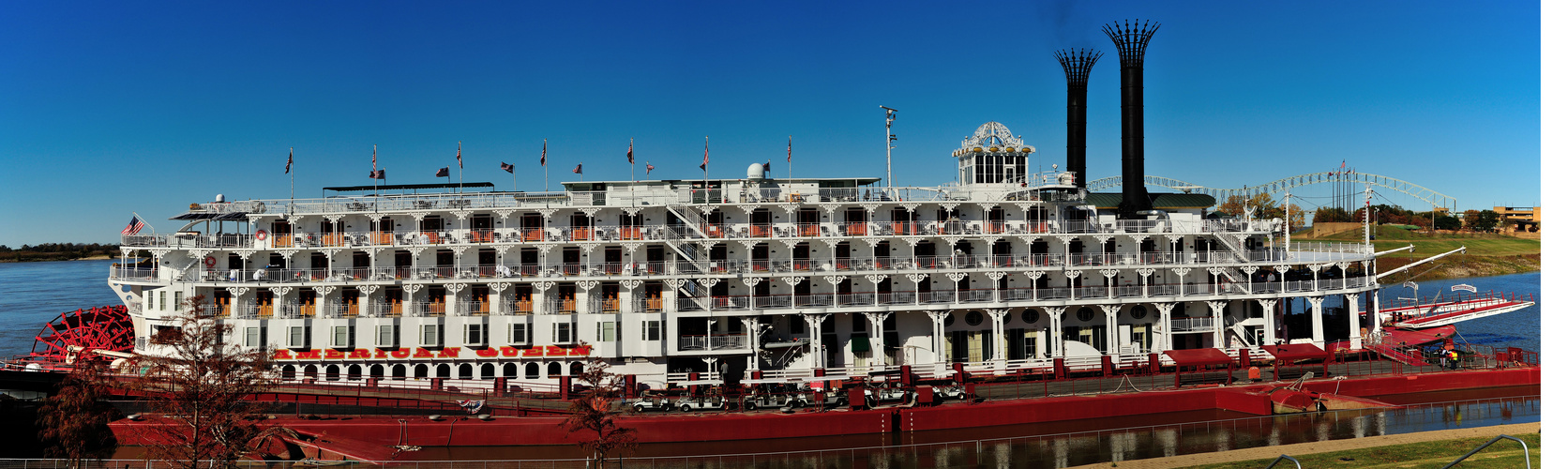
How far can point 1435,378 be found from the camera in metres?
45.4

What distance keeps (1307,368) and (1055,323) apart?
1223 centimetres

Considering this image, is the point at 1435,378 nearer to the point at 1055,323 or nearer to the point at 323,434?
the point at 1055,323

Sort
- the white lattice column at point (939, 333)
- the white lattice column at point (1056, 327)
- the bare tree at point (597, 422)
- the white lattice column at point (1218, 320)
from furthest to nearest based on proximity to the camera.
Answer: the white lattice column at point (1218, 320)
the white lattice column at point (1056, 327)
the white lattice column at point (939, 333)
the bare tree at point (597, 422)

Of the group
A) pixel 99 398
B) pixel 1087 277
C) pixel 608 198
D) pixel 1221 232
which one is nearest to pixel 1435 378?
pixel 1221 232

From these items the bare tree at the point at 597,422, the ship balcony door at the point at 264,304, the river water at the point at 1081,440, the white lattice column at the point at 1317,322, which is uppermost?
the ship balcony door at the point at 264,304

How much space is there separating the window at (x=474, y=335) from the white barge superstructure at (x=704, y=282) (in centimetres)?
10

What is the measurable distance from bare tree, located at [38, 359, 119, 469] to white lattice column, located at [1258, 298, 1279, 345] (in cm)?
5404

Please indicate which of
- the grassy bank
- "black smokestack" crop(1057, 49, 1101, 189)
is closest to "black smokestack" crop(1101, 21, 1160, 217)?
"black smokestack" crop(1057, 49, 1101, 189)

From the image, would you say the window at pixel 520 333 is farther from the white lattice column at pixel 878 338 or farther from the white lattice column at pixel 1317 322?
the white lattice column at pixel 1317 322

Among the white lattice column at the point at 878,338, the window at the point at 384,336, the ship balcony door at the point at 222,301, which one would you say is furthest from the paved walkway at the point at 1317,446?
the ship balcony door at the point at 222,301

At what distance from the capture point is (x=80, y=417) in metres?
33.0

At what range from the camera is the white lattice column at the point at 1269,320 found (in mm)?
50469

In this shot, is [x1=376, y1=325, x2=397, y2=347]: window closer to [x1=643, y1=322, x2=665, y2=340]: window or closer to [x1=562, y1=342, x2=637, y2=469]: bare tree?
[x1=643, y1=322, x2=665, y2=340]: window

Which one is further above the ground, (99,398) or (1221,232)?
(1221,232)
